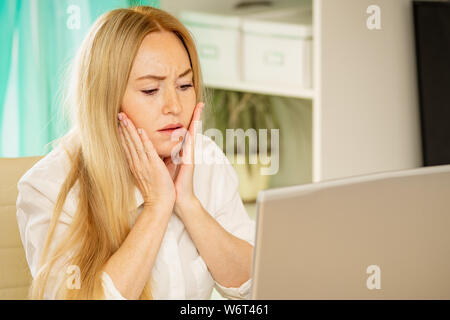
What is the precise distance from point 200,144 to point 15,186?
0.46 meters

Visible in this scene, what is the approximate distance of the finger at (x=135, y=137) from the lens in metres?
1.19

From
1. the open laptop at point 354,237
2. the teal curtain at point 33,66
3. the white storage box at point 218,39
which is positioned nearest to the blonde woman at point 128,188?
the open laptop at point 354,237

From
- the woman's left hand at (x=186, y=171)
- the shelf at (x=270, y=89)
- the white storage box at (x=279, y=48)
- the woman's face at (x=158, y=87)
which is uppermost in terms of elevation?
the white storage box at (x=279, y=48)

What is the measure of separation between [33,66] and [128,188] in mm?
1152

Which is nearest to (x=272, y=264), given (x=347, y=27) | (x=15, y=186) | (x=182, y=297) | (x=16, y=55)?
(x=182, y=297)

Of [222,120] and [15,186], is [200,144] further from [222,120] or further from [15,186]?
[222,120]

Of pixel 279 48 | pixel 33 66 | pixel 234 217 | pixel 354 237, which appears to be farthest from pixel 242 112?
pixel 354 237

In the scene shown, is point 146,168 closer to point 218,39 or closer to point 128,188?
point 128,188

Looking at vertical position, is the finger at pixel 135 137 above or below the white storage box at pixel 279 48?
below

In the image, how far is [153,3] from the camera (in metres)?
2.36

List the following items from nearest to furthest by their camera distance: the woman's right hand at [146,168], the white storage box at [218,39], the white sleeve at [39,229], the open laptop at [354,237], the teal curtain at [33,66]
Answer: the open laptop at [354,237] → the white sleeve at [39,229] → the woman's right hand at [146,168] → the teal curtain at [33,66] → the white storage box at [218,39]

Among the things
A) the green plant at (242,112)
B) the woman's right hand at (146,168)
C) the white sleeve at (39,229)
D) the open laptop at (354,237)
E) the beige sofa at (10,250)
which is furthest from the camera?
the green plant at (242,112)

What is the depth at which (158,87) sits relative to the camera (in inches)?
45.7

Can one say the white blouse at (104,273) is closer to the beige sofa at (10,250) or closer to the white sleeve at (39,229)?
the white sleeve at (39,229)
